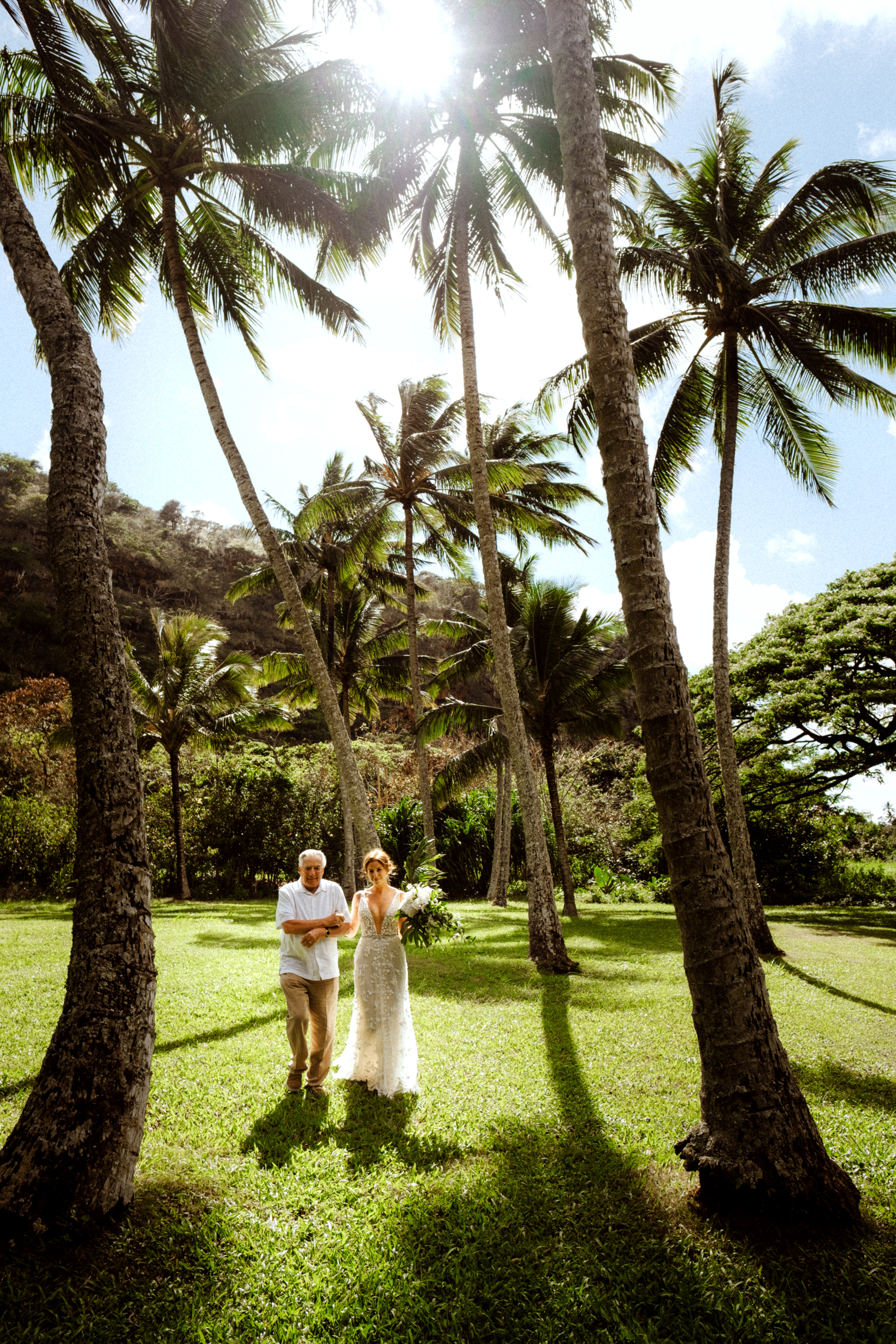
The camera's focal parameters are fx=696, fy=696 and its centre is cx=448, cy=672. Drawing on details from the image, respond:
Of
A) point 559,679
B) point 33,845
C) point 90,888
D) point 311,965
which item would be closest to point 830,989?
point 311,965

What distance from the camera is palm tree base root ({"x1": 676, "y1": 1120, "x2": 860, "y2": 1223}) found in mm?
3350

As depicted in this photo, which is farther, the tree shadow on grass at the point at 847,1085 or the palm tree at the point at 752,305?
the palm tree at the point at 752,305

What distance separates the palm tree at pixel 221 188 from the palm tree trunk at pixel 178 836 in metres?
13.5

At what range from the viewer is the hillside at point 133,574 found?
3759cm

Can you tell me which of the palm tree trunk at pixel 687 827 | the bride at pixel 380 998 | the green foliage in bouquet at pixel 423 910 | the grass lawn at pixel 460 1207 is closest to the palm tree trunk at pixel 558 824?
the grass lawn at pixel 460 1207

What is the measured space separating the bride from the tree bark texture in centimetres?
1779

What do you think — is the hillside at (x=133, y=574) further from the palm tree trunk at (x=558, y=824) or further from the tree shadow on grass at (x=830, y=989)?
the tree shadow on grass at (x=830, y=989)

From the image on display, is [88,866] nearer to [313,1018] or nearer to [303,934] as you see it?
[303,934]

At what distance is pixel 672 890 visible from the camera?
12.3 feet

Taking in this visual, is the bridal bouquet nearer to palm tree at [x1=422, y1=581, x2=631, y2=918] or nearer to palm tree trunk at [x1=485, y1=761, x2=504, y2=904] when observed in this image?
palm tree at [x1=422, y1=581, x2=631, y2=918]

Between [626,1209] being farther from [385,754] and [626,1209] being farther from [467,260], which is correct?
[385,754]

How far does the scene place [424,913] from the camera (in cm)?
558

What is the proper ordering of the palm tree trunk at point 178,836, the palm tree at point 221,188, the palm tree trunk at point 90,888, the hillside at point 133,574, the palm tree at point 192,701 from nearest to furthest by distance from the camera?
the palm tree trunk at point 90,888
the palm tree at point 221,188
the palm tree at point 192,701
the palm tree trunk at point 178,836
the hillside at point 133,574

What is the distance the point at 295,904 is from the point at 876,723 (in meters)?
15.7
